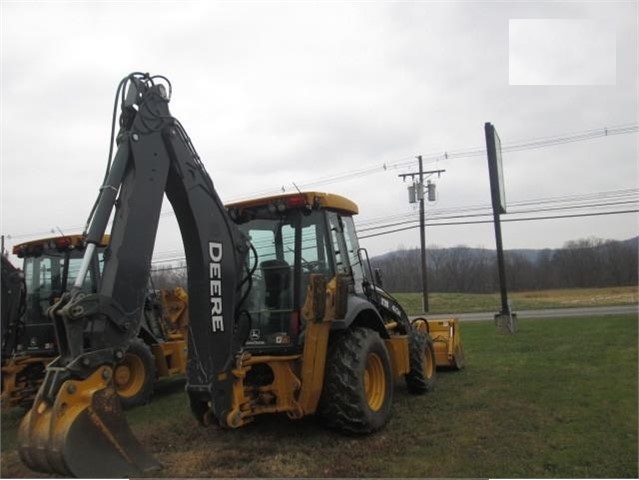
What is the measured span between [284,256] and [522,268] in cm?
6673

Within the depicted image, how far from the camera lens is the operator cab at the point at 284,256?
602 centimetres

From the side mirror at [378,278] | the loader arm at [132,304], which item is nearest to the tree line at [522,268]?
the side mirror at [378,278]

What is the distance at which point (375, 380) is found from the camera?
661 centimetres

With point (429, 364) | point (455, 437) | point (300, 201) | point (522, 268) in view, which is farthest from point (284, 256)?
point (522, 268)

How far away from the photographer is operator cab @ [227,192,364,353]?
6.02 meters

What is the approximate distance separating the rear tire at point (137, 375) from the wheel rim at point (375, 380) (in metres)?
4.17

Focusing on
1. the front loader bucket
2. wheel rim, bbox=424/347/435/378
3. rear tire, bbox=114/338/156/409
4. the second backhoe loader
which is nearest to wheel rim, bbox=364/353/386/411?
the second backhoe loader

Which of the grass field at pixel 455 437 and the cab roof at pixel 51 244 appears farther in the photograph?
the cab roof at pixel 51 244

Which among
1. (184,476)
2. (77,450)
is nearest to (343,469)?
(184,476)

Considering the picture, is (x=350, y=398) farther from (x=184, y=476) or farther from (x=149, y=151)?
(x=149, y=151)

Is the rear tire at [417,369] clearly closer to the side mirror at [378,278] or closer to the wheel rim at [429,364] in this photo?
the wheel rim at [429,364]

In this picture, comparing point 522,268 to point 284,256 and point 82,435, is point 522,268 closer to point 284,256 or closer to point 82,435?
point 284,256

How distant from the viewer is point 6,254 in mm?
9352

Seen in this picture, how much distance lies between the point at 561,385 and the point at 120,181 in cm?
624
